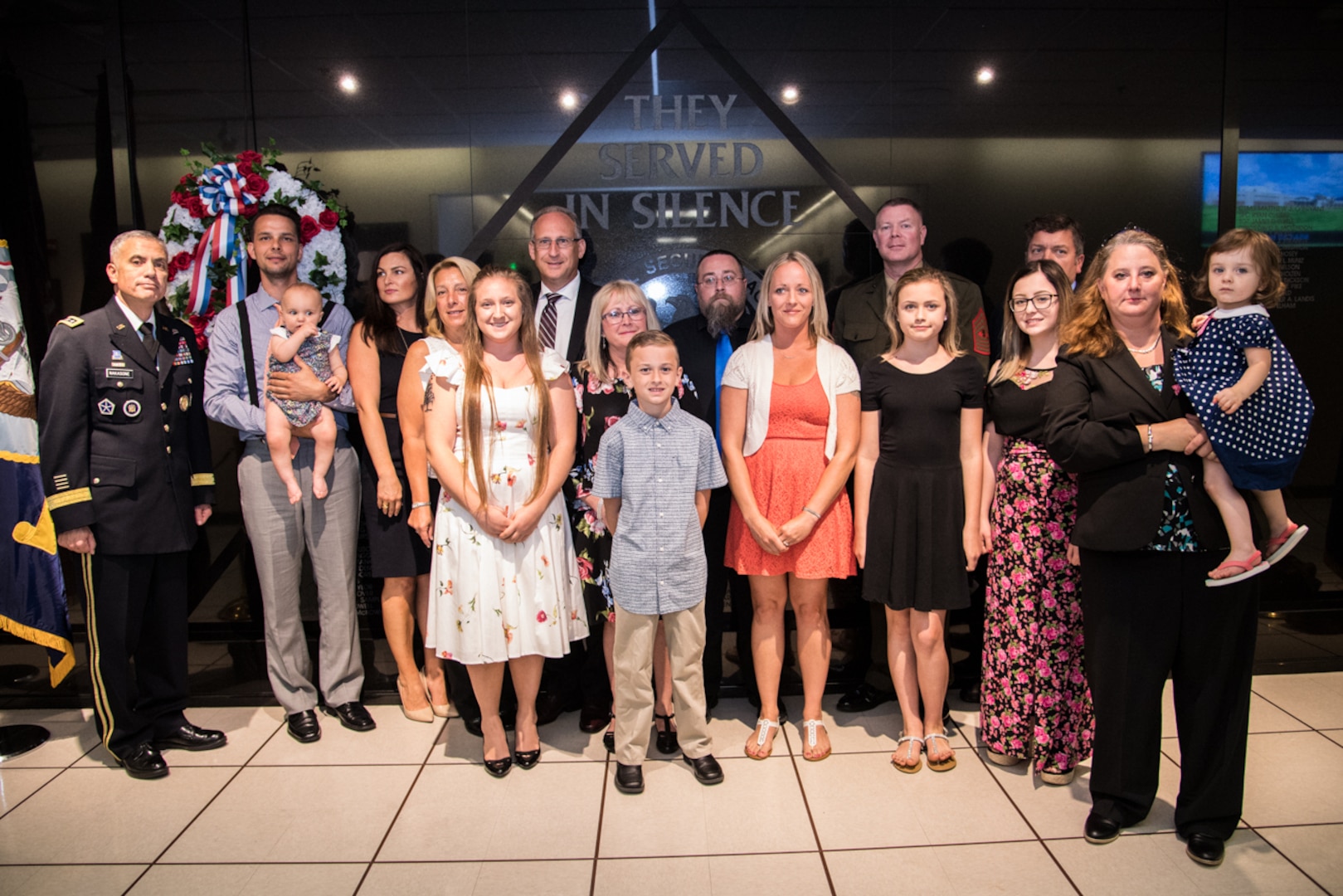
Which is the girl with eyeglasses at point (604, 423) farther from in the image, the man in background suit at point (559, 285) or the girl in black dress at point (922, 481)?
the girl in black dress at point (922, 481)

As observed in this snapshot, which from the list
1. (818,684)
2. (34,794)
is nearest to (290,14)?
(34,794)

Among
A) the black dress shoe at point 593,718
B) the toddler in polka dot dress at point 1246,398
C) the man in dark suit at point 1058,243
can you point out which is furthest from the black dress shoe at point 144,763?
the man in dark suit at point 1058,243

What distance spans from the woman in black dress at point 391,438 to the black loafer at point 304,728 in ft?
1.15

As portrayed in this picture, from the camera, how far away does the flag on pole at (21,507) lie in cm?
337

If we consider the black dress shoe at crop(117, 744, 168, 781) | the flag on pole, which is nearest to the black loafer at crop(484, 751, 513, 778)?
the black dress shoe at crop(117, 744, 168, 781)

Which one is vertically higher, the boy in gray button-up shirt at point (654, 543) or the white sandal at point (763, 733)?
the boy in gray button-up shirt at point (654, 543)

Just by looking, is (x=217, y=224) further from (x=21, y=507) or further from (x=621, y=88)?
(x=621, y=88)

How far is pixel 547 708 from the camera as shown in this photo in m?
3.46

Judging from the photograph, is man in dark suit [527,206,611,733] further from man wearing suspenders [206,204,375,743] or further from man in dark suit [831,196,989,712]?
man in dark suit [831,196,989,712]

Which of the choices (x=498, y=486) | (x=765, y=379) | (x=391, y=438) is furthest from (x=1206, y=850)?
(x=391, y=438)

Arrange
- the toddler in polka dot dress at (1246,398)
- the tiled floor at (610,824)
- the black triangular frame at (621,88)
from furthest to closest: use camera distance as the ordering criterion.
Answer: the black triangular frame at (621,88) < the tiled floor at (610,824) < the toddler in polka dot dress at (1246,398)

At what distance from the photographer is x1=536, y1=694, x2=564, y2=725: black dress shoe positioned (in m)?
3.45

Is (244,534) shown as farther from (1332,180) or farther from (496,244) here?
(1332,180)

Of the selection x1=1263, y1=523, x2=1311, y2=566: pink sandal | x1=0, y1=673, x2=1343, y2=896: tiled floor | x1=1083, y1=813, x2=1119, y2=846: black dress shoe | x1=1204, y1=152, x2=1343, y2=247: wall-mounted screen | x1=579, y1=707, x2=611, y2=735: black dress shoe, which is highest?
x1=1204, y1=152, x2=1343, y2=247: wall-mounted screen
